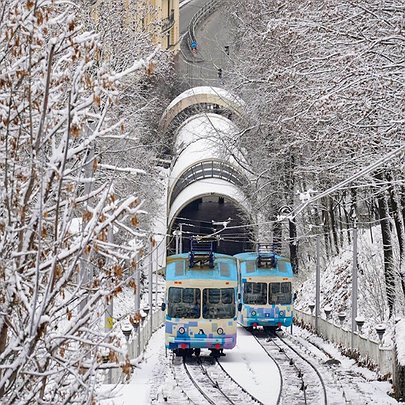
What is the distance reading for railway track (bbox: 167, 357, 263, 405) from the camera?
963 inches

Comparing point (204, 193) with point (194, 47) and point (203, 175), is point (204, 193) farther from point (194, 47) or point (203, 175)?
point (194, 47)

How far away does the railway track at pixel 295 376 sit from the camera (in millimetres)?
24469

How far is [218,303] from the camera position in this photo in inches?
1292

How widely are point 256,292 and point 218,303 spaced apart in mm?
7936

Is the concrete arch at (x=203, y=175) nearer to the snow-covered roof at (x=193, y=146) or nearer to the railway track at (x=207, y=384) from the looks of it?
the snow-covered roof at (x=193, y=146)

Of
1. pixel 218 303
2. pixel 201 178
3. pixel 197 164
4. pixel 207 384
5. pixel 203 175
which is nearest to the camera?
pixel 207 384

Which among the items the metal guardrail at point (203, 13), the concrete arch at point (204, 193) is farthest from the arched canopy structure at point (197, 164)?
the metal guardrail at point (203, 13)

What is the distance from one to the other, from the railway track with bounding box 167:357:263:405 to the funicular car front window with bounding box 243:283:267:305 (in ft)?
23.2

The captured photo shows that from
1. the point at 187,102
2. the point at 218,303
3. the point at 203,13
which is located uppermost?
the point at 203,13

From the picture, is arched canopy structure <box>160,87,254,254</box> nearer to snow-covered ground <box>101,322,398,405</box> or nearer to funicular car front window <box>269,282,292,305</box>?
funicular car front window <box>269,282,292,305</box>

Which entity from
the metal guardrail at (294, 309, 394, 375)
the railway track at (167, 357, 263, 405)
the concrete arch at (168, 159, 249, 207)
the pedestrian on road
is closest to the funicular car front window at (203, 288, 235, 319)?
the railway track at (167, 357, 263, 405)

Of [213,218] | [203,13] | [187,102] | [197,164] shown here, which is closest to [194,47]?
[203,13]

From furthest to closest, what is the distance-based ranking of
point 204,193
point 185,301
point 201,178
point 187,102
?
point 187,102, point 201,178, point 204,193, point 185,301

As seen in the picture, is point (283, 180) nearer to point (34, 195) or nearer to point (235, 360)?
point (235, 360)
